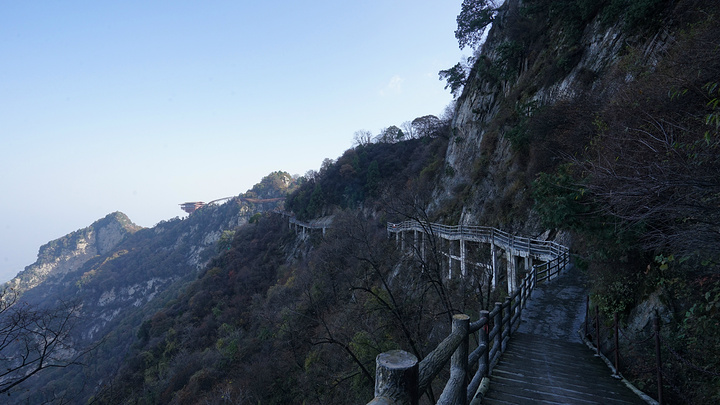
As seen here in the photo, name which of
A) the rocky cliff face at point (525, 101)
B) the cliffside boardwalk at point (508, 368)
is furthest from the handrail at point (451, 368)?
the rocky cliff face at point (525, 101)

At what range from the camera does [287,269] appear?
44.2m

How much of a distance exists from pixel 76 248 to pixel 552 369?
626 ft

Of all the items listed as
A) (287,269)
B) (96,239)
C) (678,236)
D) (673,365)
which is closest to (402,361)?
(678,236)

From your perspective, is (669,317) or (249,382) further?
(249,382)

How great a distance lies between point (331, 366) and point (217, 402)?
7.42m

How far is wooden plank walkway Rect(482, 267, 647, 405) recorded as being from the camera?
365 cm

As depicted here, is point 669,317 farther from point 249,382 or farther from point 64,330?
point 249,382

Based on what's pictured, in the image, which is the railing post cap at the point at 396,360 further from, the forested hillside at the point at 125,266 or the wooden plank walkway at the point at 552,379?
the forested hillside at the point at 125,266

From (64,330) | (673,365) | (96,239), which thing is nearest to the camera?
(673,365)

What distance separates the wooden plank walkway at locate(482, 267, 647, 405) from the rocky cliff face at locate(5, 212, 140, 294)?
16598cm

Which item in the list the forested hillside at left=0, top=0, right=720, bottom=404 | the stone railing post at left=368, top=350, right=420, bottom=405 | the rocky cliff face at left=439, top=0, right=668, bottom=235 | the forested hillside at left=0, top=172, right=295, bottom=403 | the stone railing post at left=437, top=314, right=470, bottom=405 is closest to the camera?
the stone railing post at left=368, top=350, right=420, bottom=405

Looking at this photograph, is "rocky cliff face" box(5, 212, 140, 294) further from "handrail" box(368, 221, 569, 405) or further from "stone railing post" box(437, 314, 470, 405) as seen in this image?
"stone railing post" box(437, 314, 470, 405)

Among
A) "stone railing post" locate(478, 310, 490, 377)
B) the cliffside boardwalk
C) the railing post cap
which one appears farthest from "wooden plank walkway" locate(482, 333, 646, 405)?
the railing post cap

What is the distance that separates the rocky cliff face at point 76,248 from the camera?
12081 cm
